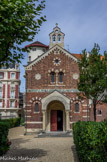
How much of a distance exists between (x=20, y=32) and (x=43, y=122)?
17.4 meters

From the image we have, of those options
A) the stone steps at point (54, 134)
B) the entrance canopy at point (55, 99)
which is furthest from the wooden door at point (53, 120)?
the entrance canopy at point (55, 99)

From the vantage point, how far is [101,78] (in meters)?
16.5

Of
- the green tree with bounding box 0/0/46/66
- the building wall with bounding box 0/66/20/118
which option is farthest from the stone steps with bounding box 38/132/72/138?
the building wall with bounding box 0/66/20/118

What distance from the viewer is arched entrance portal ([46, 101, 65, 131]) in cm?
2622

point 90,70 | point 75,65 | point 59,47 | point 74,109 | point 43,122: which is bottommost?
point 43,122

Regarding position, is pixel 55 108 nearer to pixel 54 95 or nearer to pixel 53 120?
pixel 53 120

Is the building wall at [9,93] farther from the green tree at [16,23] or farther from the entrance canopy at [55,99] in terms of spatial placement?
the green tree at [16,23]

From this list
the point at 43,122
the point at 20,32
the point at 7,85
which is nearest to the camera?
the point at 20,32

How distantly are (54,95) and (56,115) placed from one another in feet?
10.5

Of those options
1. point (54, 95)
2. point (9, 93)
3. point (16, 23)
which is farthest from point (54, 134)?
point (9, 93)

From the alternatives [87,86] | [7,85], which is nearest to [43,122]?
[87,86]

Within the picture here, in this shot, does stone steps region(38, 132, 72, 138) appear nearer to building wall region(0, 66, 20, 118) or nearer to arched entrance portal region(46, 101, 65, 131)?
arched entrance portal region(46, 101, 65, 131)

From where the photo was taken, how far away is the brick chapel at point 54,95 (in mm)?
25359

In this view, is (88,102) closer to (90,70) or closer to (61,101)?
(61,101)
